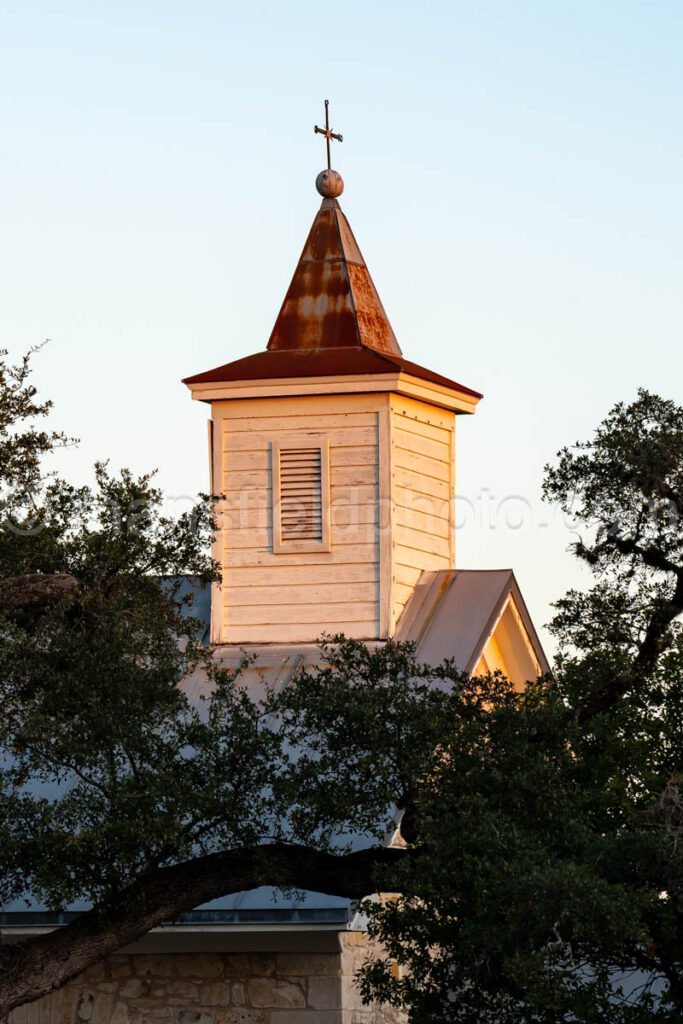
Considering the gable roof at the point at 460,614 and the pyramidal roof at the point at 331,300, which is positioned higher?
the pyramidal roof at the point at 331,300

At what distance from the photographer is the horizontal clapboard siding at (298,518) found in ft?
66.9

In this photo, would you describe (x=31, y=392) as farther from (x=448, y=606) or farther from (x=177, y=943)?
(x=448, y=606)

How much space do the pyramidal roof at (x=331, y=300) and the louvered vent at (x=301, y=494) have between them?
1405 millimetres

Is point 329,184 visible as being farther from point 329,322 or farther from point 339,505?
point 339,505

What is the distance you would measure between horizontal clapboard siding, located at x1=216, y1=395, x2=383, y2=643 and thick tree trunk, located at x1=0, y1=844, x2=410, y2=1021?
6.82 meters

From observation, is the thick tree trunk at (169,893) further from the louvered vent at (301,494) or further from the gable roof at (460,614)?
the louvered vent at (301,494)

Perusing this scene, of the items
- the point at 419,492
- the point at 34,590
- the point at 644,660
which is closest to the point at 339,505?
the point at 419,492

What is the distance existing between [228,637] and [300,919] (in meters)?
5.49

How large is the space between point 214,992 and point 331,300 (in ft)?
28.3

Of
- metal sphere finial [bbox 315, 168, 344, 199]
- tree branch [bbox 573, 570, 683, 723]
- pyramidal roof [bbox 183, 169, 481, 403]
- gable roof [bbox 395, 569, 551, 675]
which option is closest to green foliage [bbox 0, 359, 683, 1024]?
tree branch [bbox 573, 570, 683, 723]

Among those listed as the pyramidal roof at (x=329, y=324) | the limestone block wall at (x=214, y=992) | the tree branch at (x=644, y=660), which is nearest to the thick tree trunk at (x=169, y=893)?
the tree branch at (x=644, y=660)

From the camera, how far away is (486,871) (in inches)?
473

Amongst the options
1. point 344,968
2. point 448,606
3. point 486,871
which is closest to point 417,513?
point 448,606

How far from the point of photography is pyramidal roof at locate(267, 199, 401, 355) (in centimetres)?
2131
